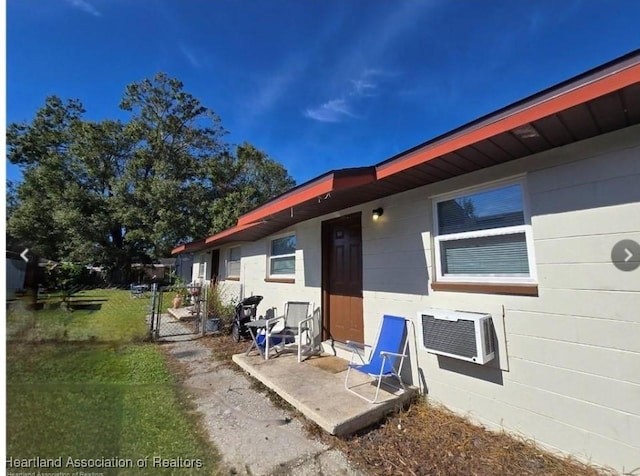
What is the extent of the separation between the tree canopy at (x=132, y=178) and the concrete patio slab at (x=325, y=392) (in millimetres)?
15159

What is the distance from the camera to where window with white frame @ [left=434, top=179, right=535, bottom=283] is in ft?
9.62

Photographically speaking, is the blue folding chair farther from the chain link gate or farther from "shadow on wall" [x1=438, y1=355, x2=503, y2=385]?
the chain link gate

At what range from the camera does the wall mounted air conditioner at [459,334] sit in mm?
2869

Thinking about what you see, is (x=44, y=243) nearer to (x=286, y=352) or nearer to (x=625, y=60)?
(x=286, y=352)

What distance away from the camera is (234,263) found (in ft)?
34.7

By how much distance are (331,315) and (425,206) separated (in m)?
2.68

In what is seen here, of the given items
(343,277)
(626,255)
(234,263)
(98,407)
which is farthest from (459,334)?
(234,263)

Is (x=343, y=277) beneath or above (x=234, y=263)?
beneath

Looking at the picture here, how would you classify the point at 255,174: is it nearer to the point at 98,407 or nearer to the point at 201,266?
the point at 201,266

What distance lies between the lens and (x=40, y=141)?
22.2 m

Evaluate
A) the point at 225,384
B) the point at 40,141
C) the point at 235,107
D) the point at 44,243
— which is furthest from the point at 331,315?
the point at 40,141

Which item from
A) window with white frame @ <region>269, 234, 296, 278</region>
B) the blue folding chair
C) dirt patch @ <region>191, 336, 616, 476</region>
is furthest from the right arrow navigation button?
window with white frame @ <region>269, 234, 296, 278</region>

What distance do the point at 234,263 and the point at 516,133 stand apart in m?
9.53

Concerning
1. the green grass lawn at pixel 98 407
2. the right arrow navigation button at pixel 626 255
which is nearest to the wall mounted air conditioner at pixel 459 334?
the right arrow navigation button at pixel 626 255
